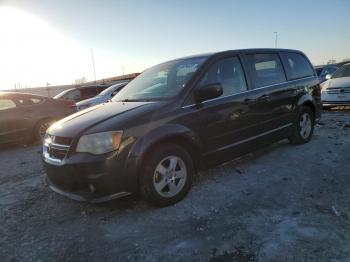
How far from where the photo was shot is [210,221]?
3.42 m

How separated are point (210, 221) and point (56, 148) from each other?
191cm

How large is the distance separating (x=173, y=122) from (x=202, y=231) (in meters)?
1.28

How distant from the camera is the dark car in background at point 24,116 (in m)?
7.82

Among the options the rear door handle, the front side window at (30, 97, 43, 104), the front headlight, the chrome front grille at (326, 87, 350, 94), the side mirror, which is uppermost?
the side mirror

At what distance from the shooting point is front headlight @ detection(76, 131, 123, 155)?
11.2 ft

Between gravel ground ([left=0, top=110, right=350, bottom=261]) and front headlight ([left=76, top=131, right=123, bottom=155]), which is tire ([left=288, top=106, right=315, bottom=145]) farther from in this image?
front headlight ([left=76, top=131, right=123, bottom=155])

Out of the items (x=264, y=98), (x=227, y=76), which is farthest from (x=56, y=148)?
(x=264, y=98)

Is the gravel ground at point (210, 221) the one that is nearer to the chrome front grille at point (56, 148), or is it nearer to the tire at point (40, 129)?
the chrome front grille at point (56, 148)

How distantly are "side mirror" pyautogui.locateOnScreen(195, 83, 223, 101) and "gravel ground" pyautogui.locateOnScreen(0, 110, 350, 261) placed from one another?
123 centimetres

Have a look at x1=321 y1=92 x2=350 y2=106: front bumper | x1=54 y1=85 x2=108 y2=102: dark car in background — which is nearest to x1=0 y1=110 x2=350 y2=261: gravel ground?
x1=321 y1=92 x2=350 y2=106: front bumper

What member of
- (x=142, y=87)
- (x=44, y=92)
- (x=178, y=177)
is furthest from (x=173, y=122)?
(x=44, y=92)

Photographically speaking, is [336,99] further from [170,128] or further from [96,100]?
[170,128]

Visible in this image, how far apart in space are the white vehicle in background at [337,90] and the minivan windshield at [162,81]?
7.28m

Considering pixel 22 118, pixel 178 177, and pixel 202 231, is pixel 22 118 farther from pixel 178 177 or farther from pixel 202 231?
pixel 202 231
